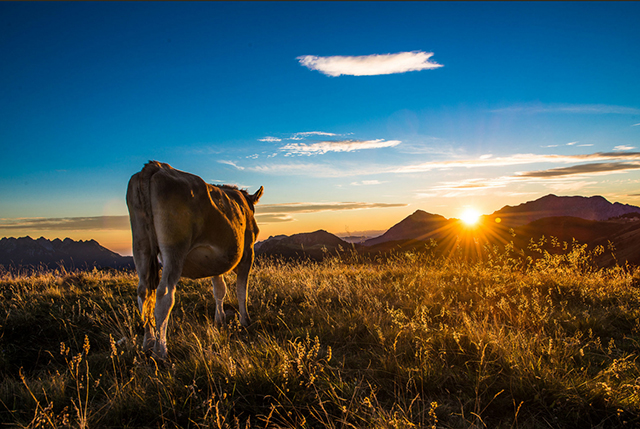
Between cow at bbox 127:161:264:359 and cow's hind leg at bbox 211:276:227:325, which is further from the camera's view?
cow's hind leg at bbox 211:276:227:325

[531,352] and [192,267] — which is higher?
[192,267]

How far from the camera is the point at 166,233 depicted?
3420 millimetres

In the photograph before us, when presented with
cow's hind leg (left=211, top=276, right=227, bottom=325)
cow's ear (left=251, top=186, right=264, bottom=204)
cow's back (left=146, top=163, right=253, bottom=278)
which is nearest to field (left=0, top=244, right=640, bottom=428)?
cow's hind leg (left=211, top=276, right=227, bottom=325)

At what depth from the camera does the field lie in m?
2.37

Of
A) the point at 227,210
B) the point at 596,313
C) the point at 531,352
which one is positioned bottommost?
the point at 596,313

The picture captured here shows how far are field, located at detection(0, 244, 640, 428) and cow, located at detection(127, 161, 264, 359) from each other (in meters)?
0.43

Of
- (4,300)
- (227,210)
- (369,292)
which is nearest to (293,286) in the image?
(369,292)

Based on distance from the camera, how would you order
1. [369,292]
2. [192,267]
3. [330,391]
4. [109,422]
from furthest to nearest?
1. [369,292]
2. [192,267]
3. [330,391]
4. [109,422]

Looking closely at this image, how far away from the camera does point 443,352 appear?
305 cm

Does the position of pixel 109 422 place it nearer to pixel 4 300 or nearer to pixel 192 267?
pixel 192 267

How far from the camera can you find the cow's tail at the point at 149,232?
3.46m

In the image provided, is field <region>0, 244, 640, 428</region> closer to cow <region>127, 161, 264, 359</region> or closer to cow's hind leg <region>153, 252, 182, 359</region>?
cow's hind leg <region>153, 252, 182, 359</region>

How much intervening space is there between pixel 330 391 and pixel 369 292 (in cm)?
339

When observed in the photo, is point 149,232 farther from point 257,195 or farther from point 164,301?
point 257,195
